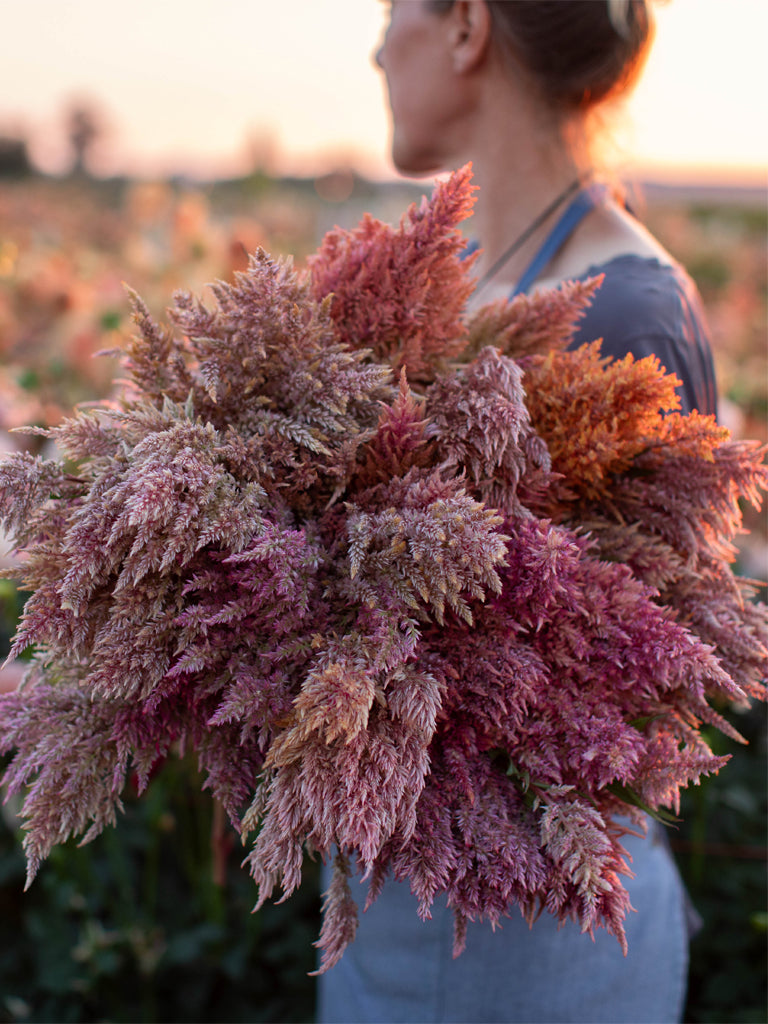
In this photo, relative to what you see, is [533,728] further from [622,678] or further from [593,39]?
[593,39]

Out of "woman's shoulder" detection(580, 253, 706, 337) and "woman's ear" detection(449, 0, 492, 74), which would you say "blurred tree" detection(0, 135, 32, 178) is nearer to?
"woman's ear" detection(449, 0, 492, 74)

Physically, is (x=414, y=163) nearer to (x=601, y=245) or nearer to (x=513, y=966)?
(x=601, y=245)

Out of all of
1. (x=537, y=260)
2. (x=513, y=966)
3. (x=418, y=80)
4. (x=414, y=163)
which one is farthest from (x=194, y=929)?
(x=418, y=80)

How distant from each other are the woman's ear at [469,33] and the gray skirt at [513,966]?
3.81ft

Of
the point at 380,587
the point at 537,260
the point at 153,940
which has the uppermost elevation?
the point at 537,260

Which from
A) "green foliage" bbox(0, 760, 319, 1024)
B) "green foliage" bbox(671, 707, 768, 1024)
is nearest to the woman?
"green foliage" bbox(0, 760, 319, 1024)

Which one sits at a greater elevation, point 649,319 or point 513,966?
point 649,319

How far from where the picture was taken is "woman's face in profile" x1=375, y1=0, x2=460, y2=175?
1106 mm

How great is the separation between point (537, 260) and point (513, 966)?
986 mm

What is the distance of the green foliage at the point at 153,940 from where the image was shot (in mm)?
1514

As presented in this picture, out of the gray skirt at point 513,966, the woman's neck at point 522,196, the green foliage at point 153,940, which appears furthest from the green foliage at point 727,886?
the woman's neck at point 522,196

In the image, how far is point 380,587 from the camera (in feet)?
1.78

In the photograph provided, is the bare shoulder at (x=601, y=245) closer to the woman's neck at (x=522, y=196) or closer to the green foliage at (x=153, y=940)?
the woman's neck at (x=522, y=196)

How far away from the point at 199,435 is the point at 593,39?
912 mm
